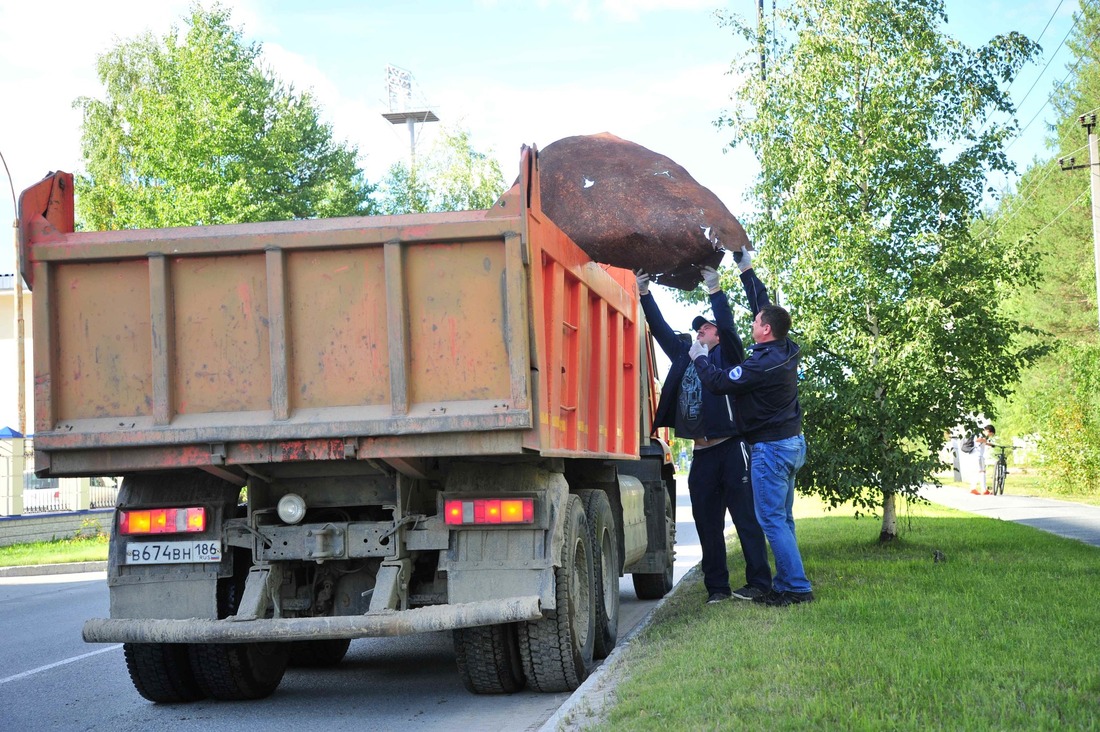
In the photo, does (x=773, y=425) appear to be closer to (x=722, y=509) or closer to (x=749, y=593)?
(x=722, y=509)

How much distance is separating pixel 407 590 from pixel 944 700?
112 inches

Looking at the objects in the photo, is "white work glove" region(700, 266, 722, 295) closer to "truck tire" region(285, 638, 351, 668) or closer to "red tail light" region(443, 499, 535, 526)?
"red tail light" region(443, 499, 535, 526)

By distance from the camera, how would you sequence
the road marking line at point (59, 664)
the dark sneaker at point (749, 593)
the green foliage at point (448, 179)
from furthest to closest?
the green foliage at point (448, 179), the dark sneaker at point (749, 593), the road marking line at point (59, 664)

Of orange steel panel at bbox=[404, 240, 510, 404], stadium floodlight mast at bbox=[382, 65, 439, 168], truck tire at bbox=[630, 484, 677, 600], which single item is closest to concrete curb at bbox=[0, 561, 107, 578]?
truck tire at bbox=[630, 484, 677, 600]

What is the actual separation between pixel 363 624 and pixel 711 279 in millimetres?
3969

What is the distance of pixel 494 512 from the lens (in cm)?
626

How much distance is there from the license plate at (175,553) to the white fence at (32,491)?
16.6 metres

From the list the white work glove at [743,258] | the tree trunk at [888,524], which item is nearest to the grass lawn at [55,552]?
the tree trunk at [888,524]

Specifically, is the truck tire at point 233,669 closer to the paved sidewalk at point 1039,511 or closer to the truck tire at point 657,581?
the truck tire at point 657,581

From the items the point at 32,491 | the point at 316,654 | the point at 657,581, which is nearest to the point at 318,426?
the point at 316,654

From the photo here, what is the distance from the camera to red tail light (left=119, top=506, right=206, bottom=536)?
6.45m

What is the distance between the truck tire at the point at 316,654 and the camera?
26.7 ft

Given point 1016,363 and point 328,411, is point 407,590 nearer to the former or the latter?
point 328,411

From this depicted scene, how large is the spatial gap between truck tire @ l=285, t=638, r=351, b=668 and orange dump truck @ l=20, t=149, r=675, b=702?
4.24ft
